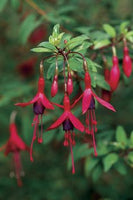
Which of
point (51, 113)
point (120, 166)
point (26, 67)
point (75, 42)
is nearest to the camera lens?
point (75, 42)

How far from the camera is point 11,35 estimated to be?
10.3ft

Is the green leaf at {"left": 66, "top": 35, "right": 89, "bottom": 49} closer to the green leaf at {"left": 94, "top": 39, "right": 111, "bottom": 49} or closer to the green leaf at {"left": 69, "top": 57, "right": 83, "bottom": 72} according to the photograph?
the green leaf at {"left": 69, "top": 57, "right": 83, "bottom": 72}

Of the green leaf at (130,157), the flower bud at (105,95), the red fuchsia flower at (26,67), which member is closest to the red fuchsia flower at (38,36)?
the red fuchsia flower at (26,67)

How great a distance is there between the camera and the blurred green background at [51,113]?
80.5 inches

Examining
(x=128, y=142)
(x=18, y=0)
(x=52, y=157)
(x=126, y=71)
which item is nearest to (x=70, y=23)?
(x=18, y=0)

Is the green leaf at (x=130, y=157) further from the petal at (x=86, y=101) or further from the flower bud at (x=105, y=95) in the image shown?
the petal at (x=86, y=101)

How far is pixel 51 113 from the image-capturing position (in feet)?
6.68

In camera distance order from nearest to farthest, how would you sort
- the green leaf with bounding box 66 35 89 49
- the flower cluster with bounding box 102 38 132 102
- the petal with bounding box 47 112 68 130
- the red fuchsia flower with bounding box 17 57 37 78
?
the petal with bounding box 47 112 68 130
the green leaf with bounding box 66 35 89 49
the flower cluster with bounding box 102 38 132 102
the red fuchsia flower with bounding box 17 57 37 78

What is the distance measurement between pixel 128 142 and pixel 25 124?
88cm

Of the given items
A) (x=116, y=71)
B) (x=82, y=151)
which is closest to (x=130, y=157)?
(x=82, y=151)

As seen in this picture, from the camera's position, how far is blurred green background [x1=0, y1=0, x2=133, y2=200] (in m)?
2.04

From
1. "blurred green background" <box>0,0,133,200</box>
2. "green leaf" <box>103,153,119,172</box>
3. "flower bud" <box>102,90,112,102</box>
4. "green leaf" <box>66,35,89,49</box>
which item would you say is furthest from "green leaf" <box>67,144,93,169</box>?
"green leaf" <box>66,35,89,49</box>

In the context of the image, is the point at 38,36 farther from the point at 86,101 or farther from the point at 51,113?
the point at 86,101

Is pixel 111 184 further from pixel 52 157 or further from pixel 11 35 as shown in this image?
pixel 11 35
